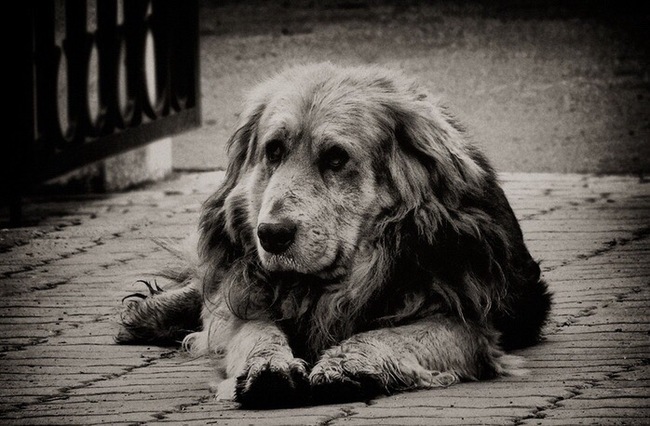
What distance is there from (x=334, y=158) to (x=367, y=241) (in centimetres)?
34

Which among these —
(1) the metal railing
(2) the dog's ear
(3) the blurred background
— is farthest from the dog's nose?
(3) the blurred background

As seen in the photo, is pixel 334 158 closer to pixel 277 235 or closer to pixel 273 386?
pixel 277 235

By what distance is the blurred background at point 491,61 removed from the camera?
11.4 meters

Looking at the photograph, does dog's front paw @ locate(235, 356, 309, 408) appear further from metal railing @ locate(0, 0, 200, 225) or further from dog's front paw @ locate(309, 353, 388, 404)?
metal railing @ locate(0, 0, 200, 225)

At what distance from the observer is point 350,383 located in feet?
14.5

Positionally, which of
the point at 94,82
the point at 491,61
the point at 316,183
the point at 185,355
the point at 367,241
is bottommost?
the point at 491,61

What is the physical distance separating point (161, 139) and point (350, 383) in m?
6.00

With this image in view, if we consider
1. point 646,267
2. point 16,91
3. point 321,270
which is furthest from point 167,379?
point 16,91

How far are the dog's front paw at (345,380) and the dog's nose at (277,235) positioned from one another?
470 mm

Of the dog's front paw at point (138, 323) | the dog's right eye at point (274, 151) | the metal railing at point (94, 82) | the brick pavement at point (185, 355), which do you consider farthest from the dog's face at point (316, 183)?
the metal railing at point (94, 82)

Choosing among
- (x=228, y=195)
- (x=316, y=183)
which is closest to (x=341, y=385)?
(x=316, y=183)

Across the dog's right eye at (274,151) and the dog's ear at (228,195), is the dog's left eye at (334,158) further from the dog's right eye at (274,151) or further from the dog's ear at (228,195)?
the dog's ear at (228,195)

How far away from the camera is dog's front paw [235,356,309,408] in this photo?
435 centimetres

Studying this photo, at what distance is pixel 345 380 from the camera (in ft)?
14.5
